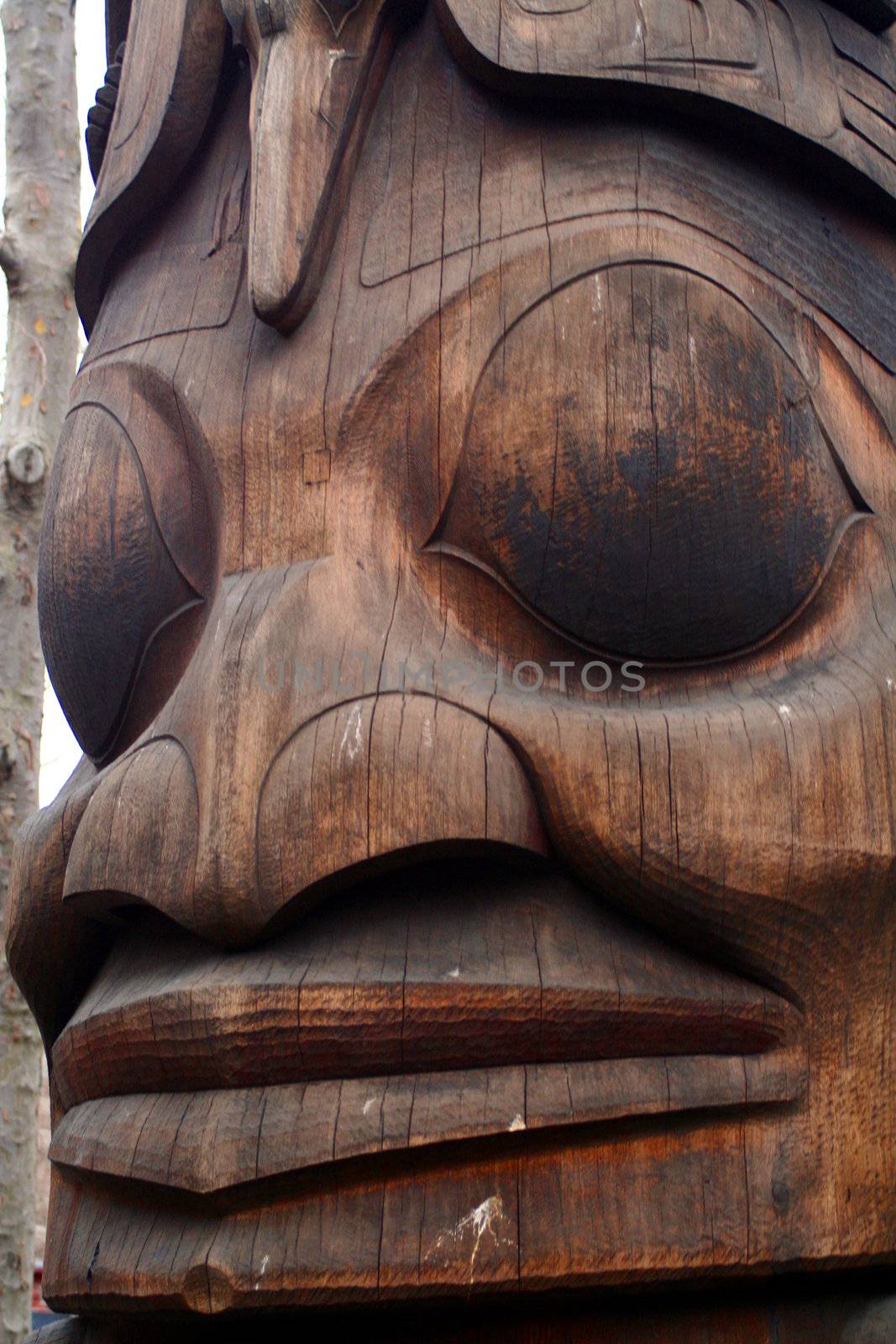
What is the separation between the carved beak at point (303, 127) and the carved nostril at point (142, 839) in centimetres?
60

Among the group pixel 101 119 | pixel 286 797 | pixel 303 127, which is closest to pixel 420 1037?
pixel 286 797

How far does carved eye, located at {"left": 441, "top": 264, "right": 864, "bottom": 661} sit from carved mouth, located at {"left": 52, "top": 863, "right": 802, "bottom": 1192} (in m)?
0.37

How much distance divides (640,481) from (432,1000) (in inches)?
25.5

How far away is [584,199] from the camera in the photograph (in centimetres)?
196

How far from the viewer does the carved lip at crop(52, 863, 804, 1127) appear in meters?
1.57

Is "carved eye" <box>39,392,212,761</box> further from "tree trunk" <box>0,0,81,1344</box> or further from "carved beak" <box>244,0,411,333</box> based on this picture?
"tree trunk" <box>0,0,81,1344</box>

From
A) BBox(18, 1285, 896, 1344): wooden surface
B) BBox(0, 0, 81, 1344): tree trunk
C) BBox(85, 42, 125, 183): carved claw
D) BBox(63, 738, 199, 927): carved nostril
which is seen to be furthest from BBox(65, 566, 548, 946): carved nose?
BBox(0, 0, 81, 1344): tree trunk

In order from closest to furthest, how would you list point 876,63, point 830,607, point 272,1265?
1. point 272,1265
2. point 830,607
3. point 876,63

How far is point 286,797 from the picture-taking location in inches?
Result: 64.9

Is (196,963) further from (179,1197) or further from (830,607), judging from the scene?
(830,607)

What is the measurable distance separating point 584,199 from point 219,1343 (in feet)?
4.60

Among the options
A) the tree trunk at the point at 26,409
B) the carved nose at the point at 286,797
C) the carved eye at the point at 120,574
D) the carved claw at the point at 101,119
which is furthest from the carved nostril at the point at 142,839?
the tree trunk at the point at 26,409

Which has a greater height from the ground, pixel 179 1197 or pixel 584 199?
pixel 584 199

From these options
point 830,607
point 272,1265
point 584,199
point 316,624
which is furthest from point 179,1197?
point 584,199
